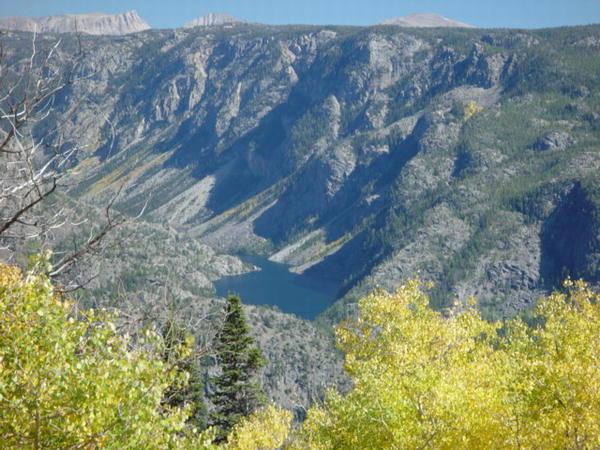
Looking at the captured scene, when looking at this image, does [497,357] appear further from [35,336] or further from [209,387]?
[209,387]

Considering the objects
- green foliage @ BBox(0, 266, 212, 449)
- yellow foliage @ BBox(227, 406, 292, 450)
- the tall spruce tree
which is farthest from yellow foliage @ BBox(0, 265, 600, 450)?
the tall spruce tree

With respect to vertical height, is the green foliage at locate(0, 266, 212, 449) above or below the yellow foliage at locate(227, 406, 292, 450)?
above

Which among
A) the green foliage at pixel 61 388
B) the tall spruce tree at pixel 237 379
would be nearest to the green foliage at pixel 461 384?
the green foliage at pixel 61 388

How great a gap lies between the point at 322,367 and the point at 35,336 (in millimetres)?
132790

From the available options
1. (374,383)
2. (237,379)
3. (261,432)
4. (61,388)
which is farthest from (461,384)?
(237,379)

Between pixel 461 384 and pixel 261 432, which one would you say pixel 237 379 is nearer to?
pixel 261 432

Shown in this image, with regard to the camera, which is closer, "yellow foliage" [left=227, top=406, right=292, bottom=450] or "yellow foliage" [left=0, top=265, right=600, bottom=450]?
"yellow foliage" [left=0, top=265, right=600, bottom=450]

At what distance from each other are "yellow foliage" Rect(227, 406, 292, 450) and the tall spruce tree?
4.68 feet

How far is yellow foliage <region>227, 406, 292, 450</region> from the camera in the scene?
42.0 meters

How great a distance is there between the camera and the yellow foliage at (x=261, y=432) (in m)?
42.0

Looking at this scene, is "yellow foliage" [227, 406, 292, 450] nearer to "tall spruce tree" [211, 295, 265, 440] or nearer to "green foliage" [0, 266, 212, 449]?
"tall spruce tree" [211, 295, 265, 440]

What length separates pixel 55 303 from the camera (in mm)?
13711

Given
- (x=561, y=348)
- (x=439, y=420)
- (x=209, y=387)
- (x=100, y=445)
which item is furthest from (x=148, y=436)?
(x=209, y=387)

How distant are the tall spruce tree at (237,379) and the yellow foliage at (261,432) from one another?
1.43 meters
